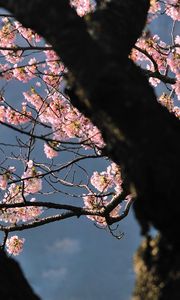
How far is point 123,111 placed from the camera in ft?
6.82

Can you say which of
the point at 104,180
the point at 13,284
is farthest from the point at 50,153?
the point at 13,284

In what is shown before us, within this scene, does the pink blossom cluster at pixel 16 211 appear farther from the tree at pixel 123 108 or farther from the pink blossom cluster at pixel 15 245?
the tree at pixel 123 108

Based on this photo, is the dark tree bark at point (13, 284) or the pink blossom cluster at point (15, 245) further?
the pink blossom cluster at point (15, 245)

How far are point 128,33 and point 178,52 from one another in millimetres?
5919

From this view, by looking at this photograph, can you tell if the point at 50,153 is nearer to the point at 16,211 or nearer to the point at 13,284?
the point at 16,211

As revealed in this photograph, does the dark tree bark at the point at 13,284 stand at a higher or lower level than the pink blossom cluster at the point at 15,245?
lower

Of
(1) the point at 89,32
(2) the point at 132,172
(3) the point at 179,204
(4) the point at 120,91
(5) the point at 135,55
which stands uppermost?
(5) the point at 135,55

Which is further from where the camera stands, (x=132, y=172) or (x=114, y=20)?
(x=114, y=20)

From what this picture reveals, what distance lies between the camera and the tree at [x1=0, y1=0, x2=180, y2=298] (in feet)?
6.63

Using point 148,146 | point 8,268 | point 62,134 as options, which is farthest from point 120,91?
point 62,134

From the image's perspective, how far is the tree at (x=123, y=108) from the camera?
6.63 feet

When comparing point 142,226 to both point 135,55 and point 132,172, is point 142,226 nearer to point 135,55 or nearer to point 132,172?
point 132,172

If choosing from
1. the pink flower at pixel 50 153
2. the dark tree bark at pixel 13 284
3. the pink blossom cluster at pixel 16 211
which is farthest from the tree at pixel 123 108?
the pink flower at pixel 50 153

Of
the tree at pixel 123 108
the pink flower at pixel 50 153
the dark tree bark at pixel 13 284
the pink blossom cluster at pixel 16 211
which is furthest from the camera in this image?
the pink flower at pixel 50 153
